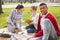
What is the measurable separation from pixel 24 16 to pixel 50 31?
Result: 3.53ft

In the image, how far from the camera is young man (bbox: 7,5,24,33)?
3.63 m

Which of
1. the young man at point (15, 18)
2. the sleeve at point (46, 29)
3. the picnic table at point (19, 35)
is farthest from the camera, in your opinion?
the young man at point (15, 18)

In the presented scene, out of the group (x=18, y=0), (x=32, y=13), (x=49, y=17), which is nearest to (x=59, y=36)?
(x=49, y=17)

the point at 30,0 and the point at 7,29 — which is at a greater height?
the point at 30,0

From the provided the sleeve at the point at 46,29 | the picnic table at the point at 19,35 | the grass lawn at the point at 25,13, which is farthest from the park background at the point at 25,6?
the sleeve at the point at 46,29

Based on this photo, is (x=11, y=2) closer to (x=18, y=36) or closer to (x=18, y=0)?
(x=18, y=0)

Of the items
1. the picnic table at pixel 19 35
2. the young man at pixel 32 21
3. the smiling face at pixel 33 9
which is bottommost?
the picnic table at pixel 19 35

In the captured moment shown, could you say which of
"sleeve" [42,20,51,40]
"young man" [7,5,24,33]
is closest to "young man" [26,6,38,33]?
"young man" [7,5,24,33]

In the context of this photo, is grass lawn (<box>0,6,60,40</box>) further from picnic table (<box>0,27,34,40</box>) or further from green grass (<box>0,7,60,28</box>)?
picnic table (<box>0,27,34,40</box>)

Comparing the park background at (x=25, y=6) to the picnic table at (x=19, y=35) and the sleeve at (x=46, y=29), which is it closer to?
the picnic table at (x=19, y=35)

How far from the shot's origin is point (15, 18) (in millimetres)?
3764

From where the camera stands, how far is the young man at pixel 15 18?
363cm

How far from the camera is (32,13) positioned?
12.2 ft

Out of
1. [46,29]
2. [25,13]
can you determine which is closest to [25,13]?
[25,13]
